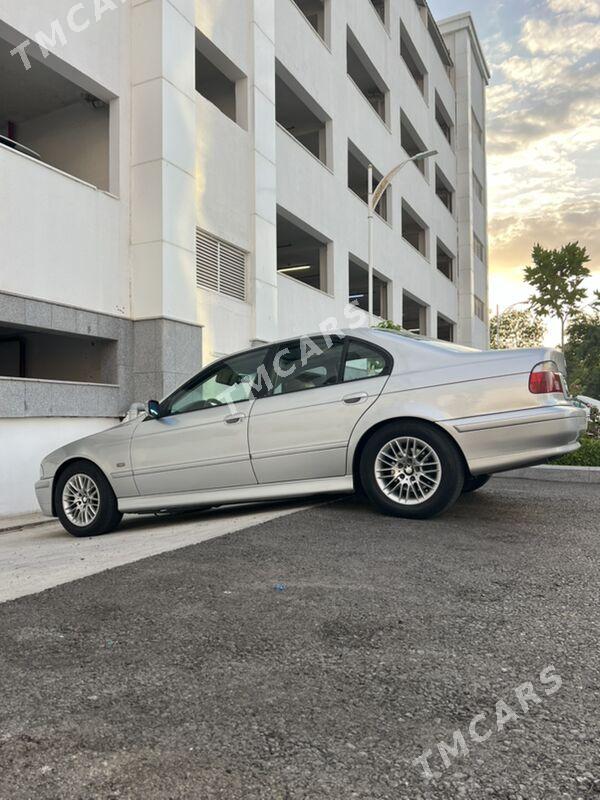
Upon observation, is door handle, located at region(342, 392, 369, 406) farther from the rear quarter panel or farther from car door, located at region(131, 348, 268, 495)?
car door, located at region(131, 348, 268, 495)

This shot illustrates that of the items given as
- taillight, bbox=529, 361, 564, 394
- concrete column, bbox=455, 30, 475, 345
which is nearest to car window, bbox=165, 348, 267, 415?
taillight, bbox=529, 361, 564, 394

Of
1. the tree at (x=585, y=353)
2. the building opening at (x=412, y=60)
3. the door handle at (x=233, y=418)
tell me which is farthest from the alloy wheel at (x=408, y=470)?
the tree at (x=585, y=353)

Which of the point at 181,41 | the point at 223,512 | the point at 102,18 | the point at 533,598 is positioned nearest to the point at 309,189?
the point at 181,41

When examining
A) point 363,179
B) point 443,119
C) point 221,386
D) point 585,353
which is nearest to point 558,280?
point 585,353

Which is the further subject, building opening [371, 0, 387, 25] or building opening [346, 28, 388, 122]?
building opening [371, 0, 387, 25]

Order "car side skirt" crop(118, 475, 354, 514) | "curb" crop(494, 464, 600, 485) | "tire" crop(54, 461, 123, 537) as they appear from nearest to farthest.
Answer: "car side skirt" crop(118, 475, 354, 514) → "tire" crop(54, 461, 123, 537) → "curb" crop(494, 464, 600, 485)

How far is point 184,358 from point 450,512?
7059 mm

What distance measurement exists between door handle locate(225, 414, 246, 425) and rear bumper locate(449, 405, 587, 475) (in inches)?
73.7

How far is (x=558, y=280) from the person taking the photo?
4050cm

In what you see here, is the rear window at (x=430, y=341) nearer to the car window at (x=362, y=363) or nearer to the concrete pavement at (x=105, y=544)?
the car window at (x=362, y=363)

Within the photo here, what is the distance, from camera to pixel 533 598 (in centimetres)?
326

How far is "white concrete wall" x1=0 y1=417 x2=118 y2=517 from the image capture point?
9.16 m

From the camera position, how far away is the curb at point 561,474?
8258 millimetres

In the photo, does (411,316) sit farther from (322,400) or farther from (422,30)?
(322,400)
